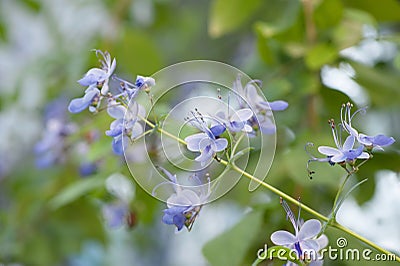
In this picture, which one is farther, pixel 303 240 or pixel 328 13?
pixel 328 13

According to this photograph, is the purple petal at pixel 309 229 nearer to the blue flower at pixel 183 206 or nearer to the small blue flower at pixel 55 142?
the blue flower at pixel 183 206

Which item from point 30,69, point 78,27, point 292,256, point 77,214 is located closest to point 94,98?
point 292,256

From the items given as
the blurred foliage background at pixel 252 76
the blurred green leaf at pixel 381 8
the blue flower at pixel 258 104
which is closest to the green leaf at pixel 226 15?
the blurred foliage background at pixel 252 76

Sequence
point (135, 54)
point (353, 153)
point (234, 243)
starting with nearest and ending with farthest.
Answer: point (353, 153)
point (234, 243)
point (135, 54)

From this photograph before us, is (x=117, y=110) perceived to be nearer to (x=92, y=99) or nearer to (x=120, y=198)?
(x=92, y=99)

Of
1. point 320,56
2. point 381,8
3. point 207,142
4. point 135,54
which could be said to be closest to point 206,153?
point 207,142

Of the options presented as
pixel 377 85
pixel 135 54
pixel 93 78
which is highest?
pixel 93 78

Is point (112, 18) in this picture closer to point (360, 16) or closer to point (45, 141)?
point (45, 141)
